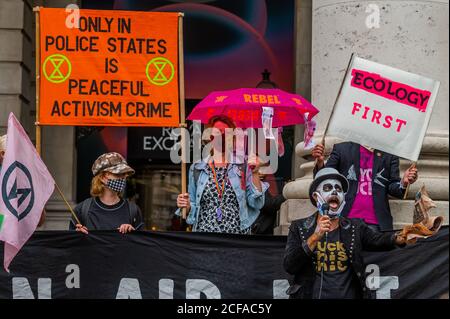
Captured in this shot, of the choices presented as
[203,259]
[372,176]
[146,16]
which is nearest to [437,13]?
[372,176]

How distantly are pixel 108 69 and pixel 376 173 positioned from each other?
2.60 meters

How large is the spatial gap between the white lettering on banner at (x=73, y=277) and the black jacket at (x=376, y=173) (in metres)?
2.41

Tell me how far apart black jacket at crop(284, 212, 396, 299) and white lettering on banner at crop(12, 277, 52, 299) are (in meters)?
2.52

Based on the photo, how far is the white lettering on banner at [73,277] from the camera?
29.2ft

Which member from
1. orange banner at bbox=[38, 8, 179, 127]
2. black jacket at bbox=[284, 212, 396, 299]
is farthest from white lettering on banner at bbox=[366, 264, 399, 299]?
orange banner at bbox=[38, 8, 179, 127]

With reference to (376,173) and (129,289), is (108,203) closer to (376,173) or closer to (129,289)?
(129,289)

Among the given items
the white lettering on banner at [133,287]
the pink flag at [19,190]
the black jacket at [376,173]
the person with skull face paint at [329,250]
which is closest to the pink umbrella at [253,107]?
the black jacket at [376,173]

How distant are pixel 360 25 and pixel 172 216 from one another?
612 cm

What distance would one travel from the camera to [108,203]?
9000 mm

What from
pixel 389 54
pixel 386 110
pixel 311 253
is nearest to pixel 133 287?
pixel 311 253

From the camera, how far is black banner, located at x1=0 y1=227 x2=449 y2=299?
8859 millimetres

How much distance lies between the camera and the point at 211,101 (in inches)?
448

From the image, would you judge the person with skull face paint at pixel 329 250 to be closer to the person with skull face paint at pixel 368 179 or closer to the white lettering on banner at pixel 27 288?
the person with skull face paint at pixel 368 179

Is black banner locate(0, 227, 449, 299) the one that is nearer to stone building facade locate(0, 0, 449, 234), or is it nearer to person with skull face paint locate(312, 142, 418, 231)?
person with skull face paint locate(312, 142, 418, 231)
